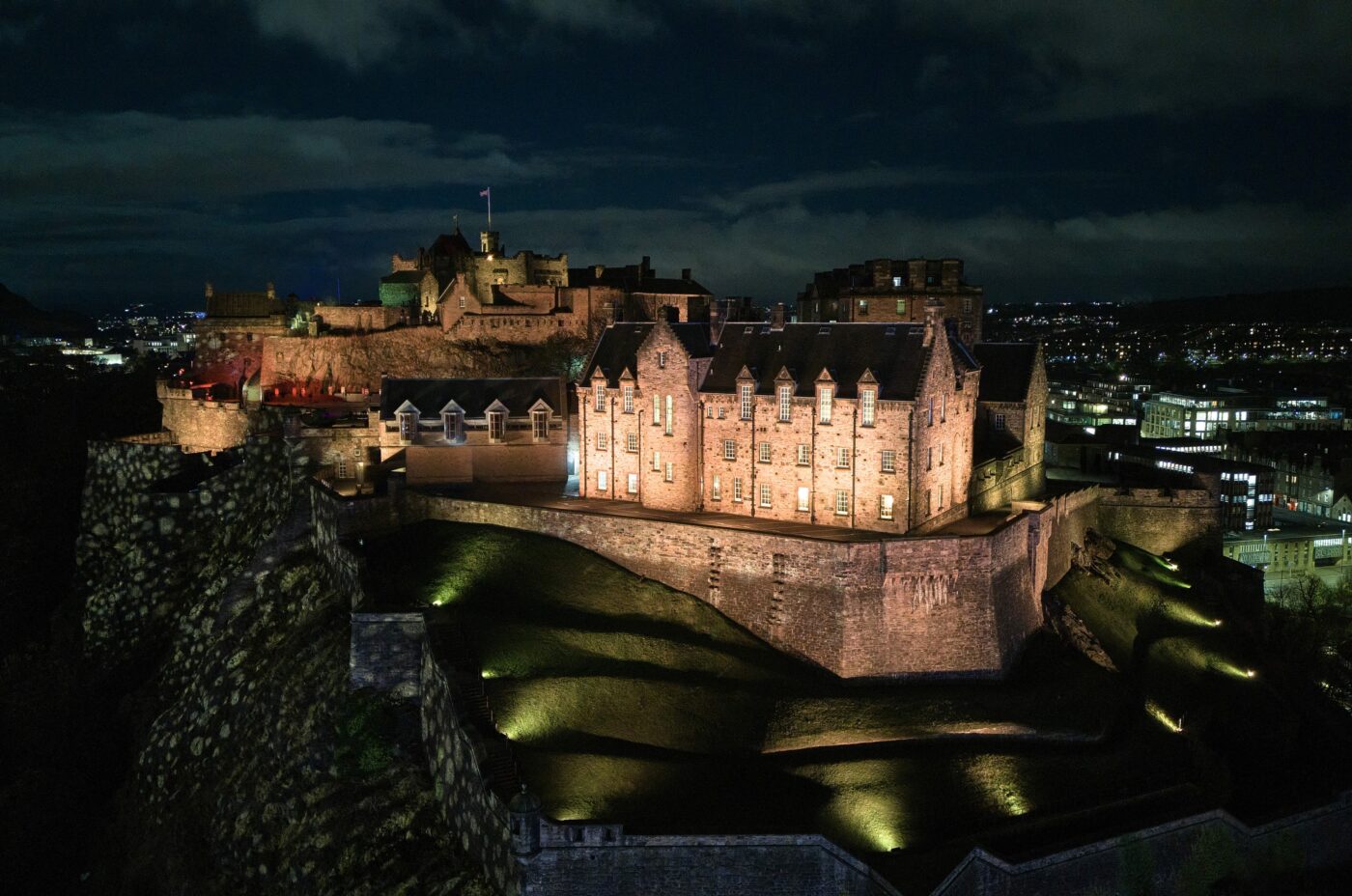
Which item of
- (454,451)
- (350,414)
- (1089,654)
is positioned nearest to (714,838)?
(1089,654)

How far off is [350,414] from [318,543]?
18790mm

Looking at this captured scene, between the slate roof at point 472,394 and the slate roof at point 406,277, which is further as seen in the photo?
the slate roof at point 406,277

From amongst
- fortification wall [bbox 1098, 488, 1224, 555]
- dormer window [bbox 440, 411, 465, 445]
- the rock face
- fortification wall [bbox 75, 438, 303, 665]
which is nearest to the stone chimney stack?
fortification wall [bbox 1098, 488, 1224, 555]

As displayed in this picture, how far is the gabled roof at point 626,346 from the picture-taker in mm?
48094

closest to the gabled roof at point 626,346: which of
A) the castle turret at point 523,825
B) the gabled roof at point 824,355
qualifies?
the gabled roof at point 824,355

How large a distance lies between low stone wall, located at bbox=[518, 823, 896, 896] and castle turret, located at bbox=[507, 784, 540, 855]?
0.73 feet

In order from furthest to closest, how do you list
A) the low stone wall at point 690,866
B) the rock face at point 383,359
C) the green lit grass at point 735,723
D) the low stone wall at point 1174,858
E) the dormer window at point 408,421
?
1. the rock face at point 383,359
2. the dormer window at point 408,421
3. the green lit grass at point 735,723
4. the low stone wall at point 1174,858
5. the low stone wall at point 690,866

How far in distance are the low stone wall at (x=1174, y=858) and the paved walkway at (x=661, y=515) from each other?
508 inches

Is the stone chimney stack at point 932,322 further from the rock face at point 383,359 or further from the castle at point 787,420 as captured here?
the rock face at point 383,359

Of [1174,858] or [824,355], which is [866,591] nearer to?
[824,355]

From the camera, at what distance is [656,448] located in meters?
48.1

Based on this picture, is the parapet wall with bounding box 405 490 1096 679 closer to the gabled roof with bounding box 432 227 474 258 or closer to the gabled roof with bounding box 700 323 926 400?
the gabled roof with bounding box 700 323 926 400

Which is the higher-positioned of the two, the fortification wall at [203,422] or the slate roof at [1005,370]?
the slate roof at [1005,370]

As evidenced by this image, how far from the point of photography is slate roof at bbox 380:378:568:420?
54.6 metres
